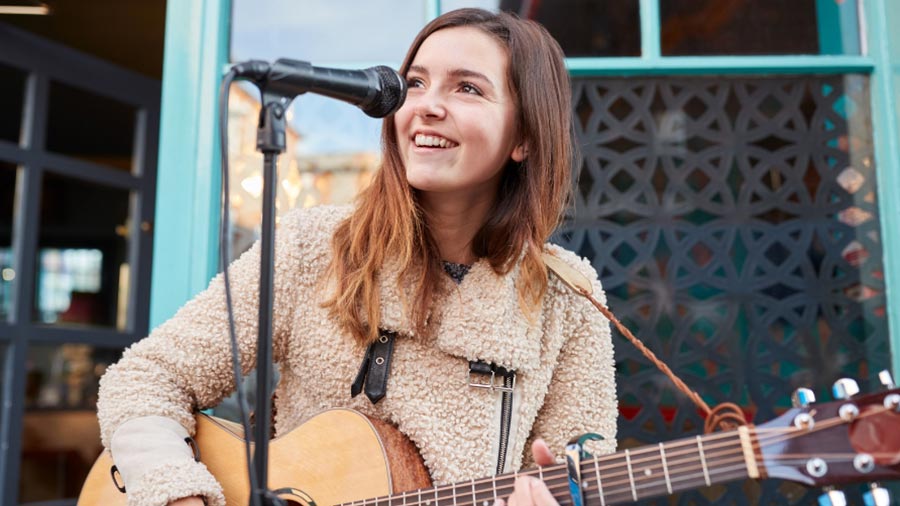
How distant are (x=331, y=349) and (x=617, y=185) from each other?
1.19m

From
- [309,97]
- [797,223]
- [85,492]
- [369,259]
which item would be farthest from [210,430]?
[797,223]

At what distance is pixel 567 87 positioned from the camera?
1.95 m

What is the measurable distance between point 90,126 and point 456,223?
341 cm

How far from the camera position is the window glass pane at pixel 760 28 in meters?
2.64

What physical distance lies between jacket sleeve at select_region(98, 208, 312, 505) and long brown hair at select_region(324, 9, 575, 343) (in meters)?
0.16

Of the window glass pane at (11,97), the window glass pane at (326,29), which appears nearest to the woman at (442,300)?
the window glass pane at (326,29)

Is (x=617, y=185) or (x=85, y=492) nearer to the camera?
(x=85, y=492)

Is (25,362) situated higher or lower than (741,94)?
lower

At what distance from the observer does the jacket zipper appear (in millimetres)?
1786

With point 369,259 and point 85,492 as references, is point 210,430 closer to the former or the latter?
point 85,492

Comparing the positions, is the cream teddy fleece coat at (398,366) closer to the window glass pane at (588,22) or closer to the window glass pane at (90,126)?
the window glass pane at (588,22)

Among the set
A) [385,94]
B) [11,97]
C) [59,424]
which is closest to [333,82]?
[385,94]

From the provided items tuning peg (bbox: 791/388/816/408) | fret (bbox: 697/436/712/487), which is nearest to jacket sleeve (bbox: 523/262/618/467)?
fret (bbox: 697/436/712/487)

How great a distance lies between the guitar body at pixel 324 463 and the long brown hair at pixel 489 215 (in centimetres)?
24
